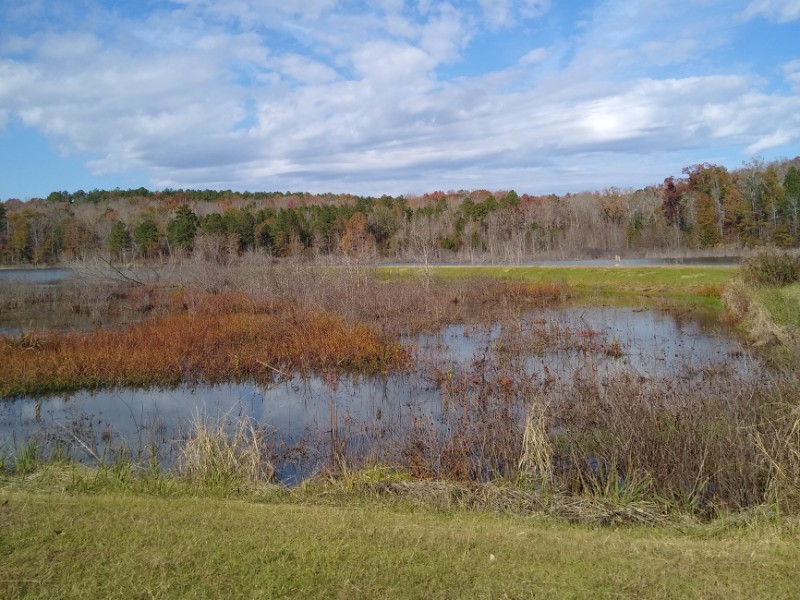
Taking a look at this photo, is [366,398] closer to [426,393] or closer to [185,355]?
[426,393]

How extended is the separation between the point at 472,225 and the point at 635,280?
48.1 m

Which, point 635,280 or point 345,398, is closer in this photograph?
point 345,398

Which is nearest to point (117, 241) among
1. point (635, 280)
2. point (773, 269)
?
point (635, 280)

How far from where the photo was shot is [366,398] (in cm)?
1286

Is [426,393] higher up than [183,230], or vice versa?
[183,230]

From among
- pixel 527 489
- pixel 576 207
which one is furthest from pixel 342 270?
pixel 576 207

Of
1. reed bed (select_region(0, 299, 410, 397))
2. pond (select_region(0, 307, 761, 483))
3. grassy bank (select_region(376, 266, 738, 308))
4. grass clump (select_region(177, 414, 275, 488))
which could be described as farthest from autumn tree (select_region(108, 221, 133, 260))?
grass clump (select_region(177, 414, 275, 488))

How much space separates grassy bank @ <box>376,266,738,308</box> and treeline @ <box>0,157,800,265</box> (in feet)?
62.1

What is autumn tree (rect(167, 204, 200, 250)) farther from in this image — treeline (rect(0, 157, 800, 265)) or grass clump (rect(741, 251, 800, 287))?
grass clump (rect(741, 251, 800, 287))

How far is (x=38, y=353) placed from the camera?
15.9 metres

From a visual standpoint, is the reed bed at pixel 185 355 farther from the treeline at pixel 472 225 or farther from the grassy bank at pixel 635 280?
the treeline at pixel 472 225

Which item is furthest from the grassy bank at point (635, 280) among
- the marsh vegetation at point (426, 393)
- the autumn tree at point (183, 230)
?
the autumn tree at point (183, 230)

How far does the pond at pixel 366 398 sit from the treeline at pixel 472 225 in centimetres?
3764

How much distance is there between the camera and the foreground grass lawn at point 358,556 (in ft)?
13.6
